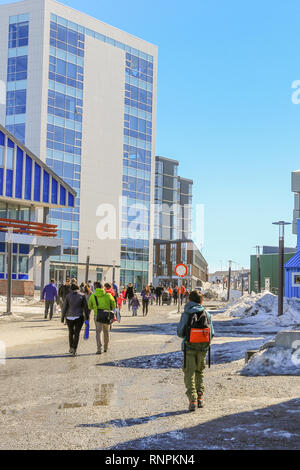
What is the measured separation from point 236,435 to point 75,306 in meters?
7.92

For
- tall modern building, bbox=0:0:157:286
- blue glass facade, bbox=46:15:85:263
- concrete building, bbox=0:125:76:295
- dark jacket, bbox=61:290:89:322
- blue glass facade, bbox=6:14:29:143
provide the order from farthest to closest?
blue glass facade, bbox=46:15:85:263, blue glass facade, bbox=6:14:29:143, tall modern building, bbox=0:0:157:286, concrete building, bbox=0:125:76:295, dark jacket, bbox=61:290:89:322

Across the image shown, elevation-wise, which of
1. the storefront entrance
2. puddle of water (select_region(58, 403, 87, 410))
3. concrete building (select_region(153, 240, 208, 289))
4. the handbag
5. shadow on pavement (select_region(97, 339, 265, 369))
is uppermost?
concrete building (select_region(153, 240, 208, 289))

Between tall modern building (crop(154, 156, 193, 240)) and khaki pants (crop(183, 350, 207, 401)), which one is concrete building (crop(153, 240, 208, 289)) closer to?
tall modern building (crop(154, 156, 193, 240))

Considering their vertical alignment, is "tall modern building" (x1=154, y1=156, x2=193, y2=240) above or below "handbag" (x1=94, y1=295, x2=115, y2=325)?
above

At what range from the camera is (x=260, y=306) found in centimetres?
2802

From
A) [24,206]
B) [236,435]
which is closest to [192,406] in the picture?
[236,435]

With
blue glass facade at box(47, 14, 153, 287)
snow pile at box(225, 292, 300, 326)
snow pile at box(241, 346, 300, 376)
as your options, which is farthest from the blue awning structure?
snow pile at box(241, 346, 300, 376)

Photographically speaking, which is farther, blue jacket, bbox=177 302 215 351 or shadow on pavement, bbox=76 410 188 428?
blue jacket, bbox=177 302 215 351

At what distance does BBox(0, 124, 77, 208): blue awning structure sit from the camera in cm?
4166

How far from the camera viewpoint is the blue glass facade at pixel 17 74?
6600cm

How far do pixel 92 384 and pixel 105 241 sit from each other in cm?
6247

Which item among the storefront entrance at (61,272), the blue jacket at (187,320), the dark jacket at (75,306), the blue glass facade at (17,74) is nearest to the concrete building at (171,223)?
the storefront entrance at (61,272)

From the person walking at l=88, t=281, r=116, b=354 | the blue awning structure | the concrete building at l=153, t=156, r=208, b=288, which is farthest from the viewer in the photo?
the concrete building at l=153, t=156, r=208, b=288
